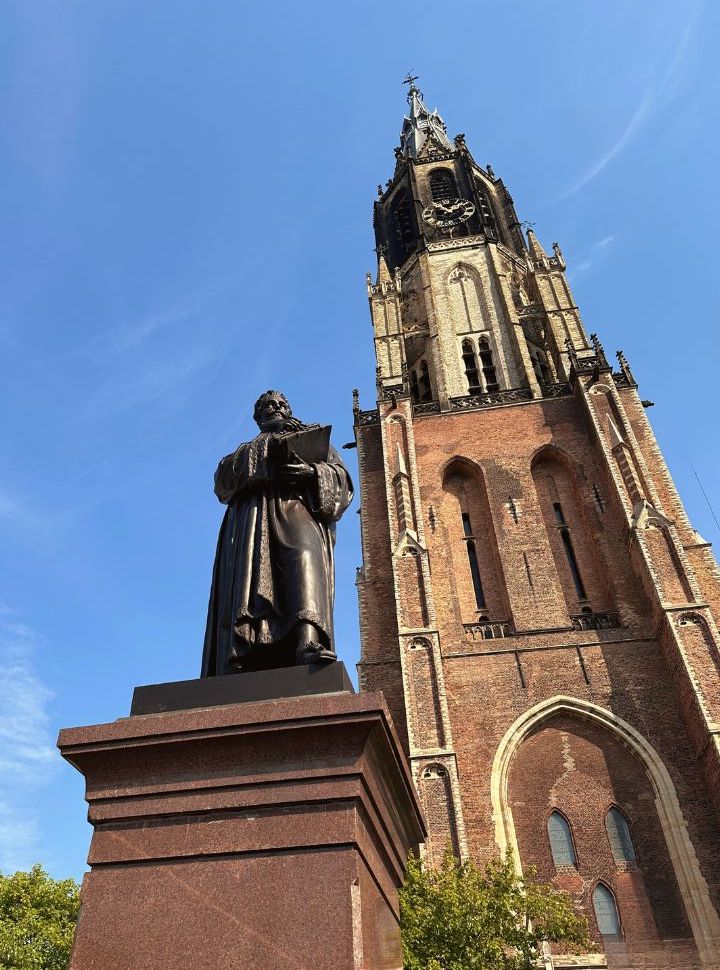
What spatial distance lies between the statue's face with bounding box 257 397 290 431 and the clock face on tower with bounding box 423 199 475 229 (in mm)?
32787

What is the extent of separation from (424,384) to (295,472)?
2599 centimetres

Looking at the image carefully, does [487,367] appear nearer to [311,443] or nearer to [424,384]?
[424,384]

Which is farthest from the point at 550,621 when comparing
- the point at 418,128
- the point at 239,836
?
the point at 418,128

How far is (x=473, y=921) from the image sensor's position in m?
12.6

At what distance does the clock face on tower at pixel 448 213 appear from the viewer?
35.5 m

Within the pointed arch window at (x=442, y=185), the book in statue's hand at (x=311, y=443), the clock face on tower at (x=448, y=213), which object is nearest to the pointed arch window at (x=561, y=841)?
the book in statue's hand at (x=311, y=443)

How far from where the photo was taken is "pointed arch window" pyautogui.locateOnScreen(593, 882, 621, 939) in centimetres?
1555

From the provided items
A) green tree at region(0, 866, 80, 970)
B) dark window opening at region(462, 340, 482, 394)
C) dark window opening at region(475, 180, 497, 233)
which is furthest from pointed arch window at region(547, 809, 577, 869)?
dark window opening at region(475, 180, 497, 233)

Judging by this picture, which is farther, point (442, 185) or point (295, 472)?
point (442, 185)

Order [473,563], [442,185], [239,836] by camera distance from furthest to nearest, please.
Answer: [442,185]
[473,563]
[239,836]

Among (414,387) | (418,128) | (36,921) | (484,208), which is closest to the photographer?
(36,921)

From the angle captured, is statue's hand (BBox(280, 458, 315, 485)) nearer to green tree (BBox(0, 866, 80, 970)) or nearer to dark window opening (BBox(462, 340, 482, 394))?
green tree (BBox(0, 866, 80, 970))

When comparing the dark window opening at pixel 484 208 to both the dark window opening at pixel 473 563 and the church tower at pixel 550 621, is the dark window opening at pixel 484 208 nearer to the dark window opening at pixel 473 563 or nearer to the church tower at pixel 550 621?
the church tower at pixel 550 621

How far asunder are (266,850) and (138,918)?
0.49 meters
